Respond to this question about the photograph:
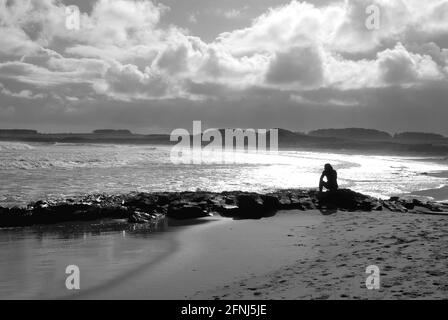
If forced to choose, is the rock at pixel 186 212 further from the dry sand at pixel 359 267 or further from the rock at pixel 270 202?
the dry sand at pixel 359 267

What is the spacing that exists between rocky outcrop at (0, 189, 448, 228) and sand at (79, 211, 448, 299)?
1.91 metres

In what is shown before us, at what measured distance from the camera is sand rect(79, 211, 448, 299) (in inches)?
240

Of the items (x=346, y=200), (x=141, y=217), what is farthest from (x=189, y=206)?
(x=346, y=200)

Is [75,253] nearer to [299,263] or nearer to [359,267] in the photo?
[299,263]

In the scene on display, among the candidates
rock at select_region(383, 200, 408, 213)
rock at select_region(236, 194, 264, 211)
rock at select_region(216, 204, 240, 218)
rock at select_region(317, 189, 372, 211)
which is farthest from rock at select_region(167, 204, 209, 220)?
rock at select_region(383, 200, 408, 213)

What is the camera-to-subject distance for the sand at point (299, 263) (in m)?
6.10

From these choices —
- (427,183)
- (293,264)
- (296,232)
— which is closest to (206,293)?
(293,264)

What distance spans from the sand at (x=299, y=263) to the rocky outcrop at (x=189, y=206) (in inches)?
75.1

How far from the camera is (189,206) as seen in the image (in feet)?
43.8

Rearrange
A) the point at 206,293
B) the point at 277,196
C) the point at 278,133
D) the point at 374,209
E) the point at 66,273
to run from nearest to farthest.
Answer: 1. the point at 206,293
2. the point at 66,273
3. the point at 374,209
4. the point at 277,196
5. the point at 278,133
